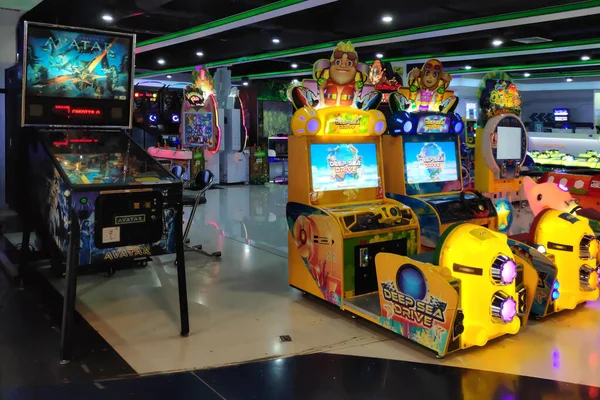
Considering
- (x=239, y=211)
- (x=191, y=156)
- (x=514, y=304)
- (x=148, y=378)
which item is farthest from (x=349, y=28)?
(x=148, y=378)

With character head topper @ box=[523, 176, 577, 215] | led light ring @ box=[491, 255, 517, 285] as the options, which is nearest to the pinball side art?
character head topper @ box=[523, 176, 577, 215]

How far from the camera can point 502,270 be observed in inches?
124

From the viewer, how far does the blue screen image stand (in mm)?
4578

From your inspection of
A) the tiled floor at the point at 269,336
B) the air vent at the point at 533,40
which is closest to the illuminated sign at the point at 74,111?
the tiled floor at the point at 269,336

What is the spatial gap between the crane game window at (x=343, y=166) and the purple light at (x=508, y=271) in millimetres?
1408

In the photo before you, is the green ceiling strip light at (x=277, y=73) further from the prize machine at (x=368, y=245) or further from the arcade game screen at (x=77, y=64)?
the arcade game screen at (x=77, y=64)

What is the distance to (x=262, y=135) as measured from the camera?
53.6 ft

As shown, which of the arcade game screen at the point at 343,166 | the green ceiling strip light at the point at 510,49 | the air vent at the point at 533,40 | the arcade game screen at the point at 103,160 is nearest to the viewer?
the arcade game screen at the point at 103,160

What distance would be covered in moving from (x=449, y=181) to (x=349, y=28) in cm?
521

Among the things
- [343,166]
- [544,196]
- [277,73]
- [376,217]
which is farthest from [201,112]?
[544,196]

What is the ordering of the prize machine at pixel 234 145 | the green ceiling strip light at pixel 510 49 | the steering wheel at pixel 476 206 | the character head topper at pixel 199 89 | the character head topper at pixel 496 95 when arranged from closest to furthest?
the steering wheel at pixel 476 206 < the character head topper at pixel 496 95 < the green ceiling strip light at pixel 510 49 < the character head topper at pixel 199 89 < the prize machine at pixel 234 145

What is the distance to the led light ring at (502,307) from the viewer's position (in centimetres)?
318

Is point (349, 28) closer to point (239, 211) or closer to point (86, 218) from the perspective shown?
point (239, 211)

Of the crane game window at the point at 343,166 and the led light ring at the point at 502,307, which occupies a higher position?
the crane game window at the point at 343,166
